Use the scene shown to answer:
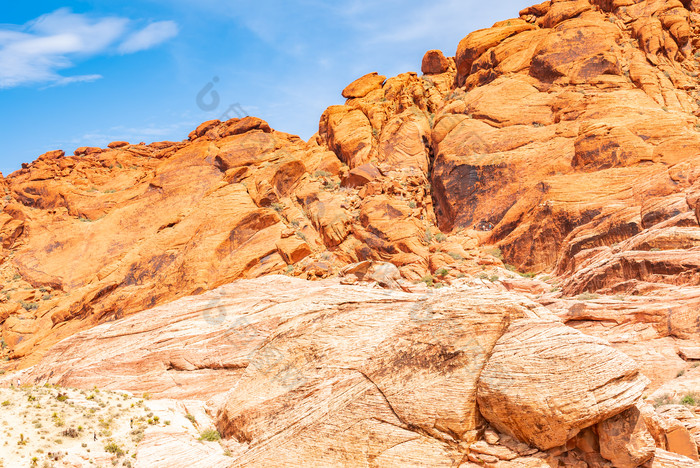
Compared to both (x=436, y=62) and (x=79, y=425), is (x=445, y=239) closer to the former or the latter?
(x=436, y=62)

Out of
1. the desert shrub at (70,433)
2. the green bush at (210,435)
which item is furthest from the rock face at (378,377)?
the desert shrub at (70,433)

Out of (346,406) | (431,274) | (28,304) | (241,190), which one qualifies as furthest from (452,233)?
(28,304)

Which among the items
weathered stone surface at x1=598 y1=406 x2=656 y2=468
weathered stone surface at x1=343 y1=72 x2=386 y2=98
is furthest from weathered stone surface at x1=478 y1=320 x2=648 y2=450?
weathered stone surface at x1=343 y1=72 x2=386 y2=98

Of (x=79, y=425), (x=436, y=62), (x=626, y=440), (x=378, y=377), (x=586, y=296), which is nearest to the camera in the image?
(x=626, y=440)

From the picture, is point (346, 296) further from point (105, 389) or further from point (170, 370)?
point (105, 389)

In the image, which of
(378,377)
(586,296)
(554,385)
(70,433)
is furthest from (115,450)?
(586,296)

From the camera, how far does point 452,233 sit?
101 feet

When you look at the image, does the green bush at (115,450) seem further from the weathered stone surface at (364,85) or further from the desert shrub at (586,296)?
the weathered stone surface at (364,85)

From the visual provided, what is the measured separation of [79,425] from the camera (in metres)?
12.1

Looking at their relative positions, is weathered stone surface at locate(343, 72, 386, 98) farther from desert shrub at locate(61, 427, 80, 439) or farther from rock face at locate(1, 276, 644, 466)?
desert shrub at locate(61, 427, 80, 439)

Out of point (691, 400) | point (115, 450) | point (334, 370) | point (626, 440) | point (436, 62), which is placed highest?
point (436, 62)

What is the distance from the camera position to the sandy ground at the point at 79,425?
10.9m

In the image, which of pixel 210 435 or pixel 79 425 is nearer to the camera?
pixel 79 425

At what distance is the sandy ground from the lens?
35.7 ft
